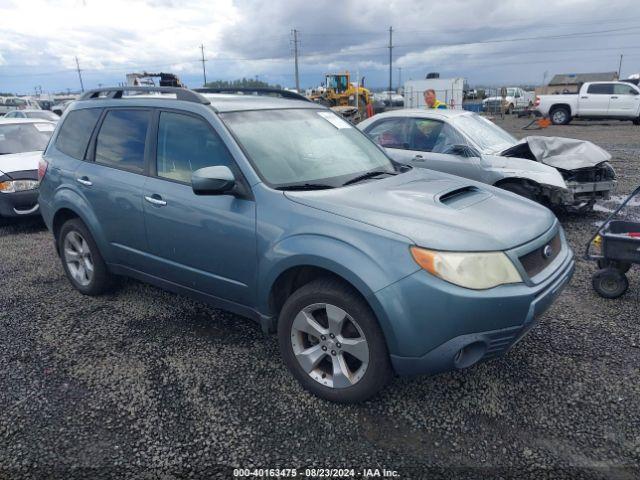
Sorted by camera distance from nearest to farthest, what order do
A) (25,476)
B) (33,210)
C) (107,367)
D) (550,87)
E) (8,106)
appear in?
(25,476) < (107,367) < (33,210) < (8,106) < (550,87)

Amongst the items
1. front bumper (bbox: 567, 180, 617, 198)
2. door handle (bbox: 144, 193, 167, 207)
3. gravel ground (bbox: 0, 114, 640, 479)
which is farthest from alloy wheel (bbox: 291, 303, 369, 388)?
front bumper (bbox: 567, 180, 617, 198)

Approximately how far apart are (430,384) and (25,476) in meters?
2.30

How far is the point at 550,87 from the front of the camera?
131 ft

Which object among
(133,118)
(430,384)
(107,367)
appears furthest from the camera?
(133,118)

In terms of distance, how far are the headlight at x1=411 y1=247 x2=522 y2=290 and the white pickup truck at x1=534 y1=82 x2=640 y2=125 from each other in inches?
944

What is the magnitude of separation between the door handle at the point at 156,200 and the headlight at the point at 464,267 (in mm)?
1902

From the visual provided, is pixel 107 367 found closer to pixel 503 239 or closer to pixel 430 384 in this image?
pixel 430 384

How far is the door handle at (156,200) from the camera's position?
341 centimetres

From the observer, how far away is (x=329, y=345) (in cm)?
278

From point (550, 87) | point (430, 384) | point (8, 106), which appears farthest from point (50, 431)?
point (550, 87)

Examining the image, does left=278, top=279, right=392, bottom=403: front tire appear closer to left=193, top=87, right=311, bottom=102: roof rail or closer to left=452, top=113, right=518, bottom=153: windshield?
left=193, top=87, right=311, bottom=102: roof rail

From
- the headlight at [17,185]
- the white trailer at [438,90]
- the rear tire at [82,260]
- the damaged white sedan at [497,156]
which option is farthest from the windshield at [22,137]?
the white trailer at [438,90]

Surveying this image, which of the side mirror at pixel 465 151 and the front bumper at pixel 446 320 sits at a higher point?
the side mirror at pixel 465 151

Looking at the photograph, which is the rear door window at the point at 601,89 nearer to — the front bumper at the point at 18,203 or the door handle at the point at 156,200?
the front bumper at the point at 18,203
